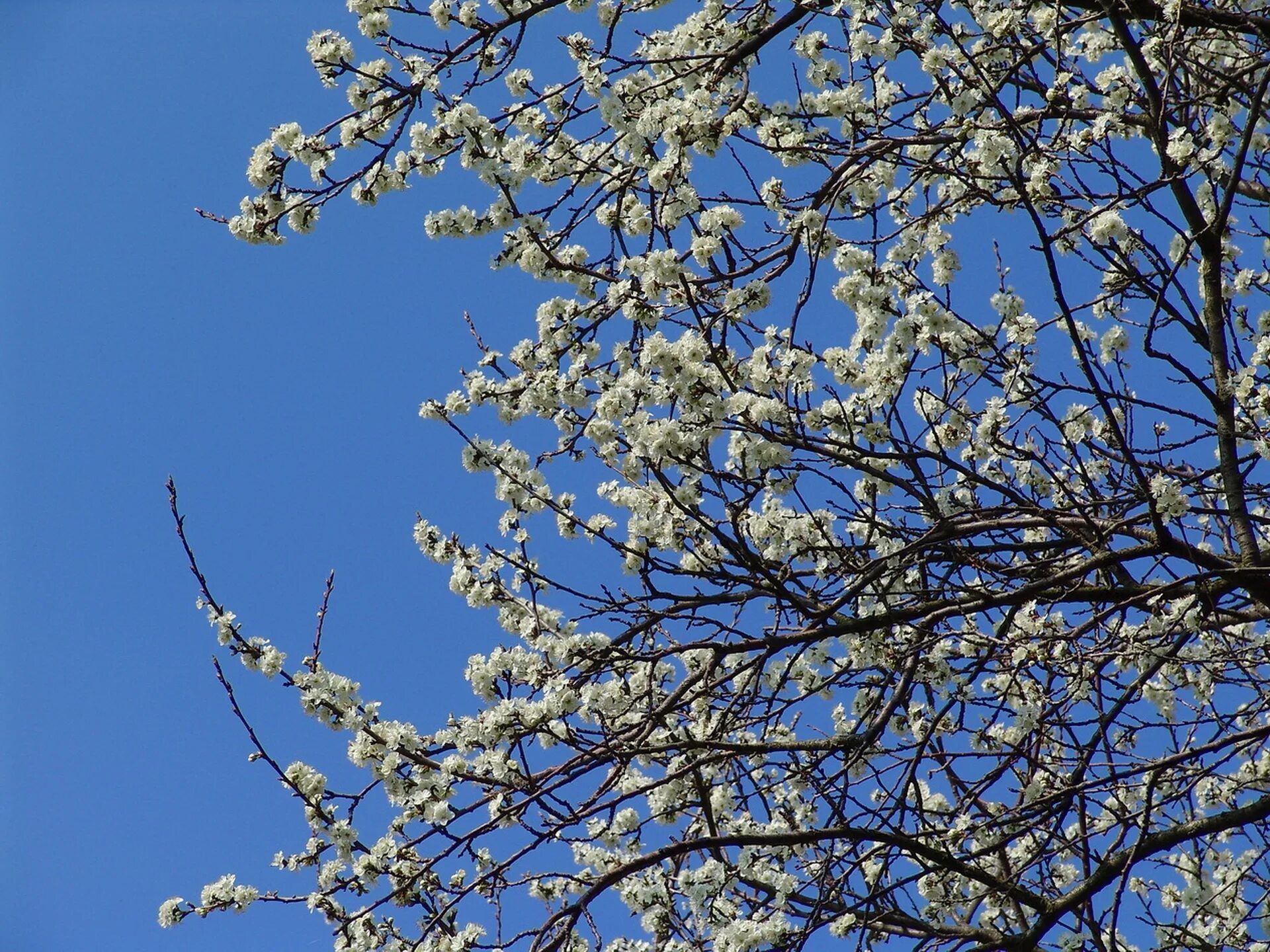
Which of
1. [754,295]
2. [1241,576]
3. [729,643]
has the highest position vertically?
[754,295]

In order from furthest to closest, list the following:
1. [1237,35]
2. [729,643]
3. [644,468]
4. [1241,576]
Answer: [1237,35] < [644,468] < [729,643] < [1241,576]

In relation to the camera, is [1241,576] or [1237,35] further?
[1237,35]

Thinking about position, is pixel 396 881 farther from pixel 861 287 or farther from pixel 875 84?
pixel 875 84

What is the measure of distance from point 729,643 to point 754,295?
1519 mm

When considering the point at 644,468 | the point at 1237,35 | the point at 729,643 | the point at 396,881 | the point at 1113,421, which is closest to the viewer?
the point at 1113,421

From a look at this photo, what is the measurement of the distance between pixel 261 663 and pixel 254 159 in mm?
2347

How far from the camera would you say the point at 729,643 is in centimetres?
518

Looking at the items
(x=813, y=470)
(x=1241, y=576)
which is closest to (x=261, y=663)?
(x=813, y=470)

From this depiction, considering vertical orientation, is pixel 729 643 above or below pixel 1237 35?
below

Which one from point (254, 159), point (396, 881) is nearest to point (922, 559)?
point (396, 881)

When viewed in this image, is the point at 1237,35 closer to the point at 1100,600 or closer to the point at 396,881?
the point at 1100,600

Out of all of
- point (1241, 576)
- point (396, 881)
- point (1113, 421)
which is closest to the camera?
point (1113, 421)

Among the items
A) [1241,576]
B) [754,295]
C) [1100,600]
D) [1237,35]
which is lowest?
[1241,576]

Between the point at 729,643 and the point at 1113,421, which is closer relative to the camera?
the point at 1113,421
